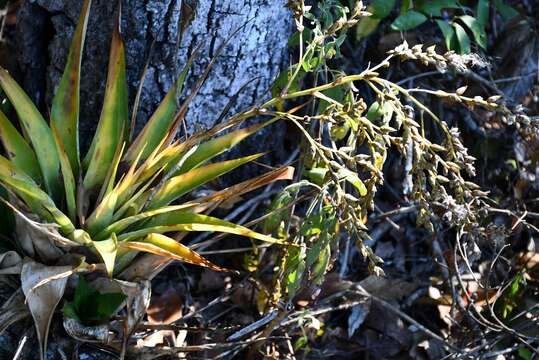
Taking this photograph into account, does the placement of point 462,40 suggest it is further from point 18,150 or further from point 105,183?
point 18,150

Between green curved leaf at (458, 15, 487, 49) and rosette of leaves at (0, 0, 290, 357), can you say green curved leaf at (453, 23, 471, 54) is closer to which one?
green curved leaf at (458, 15, 487, 49)

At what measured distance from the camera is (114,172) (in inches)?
71.2

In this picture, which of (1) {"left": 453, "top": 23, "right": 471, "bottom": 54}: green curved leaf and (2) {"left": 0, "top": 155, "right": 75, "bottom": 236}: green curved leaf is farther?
(1) {"left": 453, "top": 23, "right": 471, "bottom": 54}: green curved leaf

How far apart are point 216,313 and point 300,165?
0.52 meters

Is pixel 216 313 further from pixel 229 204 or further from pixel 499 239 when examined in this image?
pixel 499 239

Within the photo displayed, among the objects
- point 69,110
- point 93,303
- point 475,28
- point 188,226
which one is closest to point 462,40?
point 475,28

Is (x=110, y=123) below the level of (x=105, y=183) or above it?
above

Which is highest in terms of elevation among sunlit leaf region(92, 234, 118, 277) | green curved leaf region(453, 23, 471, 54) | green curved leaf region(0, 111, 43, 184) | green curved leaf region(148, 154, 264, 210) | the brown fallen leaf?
green curved leaf region(453, 23, 471, 54)

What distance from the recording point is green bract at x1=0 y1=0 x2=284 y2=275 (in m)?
1.81

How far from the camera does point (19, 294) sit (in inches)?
74.3

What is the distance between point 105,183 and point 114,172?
0.19ft

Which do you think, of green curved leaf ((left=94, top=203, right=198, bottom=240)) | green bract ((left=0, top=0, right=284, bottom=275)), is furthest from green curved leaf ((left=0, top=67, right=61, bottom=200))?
green curved leaf ((left=94, top=203, right=198, bottom=240))

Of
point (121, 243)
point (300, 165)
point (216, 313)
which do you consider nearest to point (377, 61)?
point (300, 165)

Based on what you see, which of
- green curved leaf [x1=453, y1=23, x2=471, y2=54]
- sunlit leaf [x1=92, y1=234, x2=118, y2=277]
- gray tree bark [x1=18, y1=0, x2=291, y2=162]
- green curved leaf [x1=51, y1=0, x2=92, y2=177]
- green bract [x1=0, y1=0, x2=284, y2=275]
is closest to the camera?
sunlit leaf [x1=92, y1=234, x2=118, y2=277]
